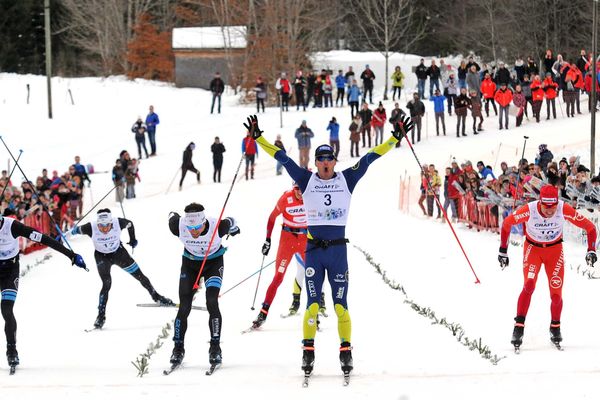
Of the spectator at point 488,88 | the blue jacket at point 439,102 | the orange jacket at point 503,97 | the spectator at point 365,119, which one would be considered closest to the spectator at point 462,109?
the blue jacket at point 439,102

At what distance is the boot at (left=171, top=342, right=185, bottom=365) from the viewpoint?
10.4m

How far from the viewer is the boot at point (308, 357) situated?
31.8ft

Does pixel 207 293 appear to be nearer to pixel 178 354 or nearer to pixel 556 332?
pixel 178 354

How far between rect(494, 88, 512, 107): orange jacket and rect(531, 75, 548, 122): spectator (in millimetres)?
880

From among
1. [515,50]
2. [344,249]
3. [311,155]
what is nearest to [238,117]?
[311,155]

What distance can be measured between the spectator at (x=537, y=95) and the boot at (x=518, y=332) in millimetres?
23559

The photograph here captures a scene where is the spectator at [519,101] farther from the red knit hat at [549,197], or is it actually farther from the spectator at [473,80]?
the red knit hat at [549,197]

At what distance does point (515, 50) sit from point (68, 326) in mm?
40202

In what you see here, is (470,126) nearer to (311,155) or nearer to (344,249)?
(311,155)

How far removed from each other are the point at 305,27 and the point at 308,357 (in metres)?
40.6

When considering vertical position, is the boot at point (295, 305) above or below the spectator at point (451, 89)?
below

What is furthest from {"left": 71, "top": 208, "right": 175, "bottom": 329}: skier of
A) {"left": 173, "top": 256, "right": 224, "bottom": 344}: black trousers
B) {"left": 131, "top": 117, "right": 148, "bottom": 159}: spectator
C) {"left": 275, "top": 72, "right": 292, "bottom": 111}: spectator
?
{"left": 275, "top": 72, "right": 292, "bottom": 111}: spectator

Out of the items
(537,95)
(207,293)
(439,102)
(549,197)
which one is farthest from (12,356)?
(537,95)

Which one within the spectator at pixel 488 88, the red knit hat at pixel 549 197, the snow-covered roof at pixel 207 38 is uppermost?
the snow-covered roof at pixel 207 38
